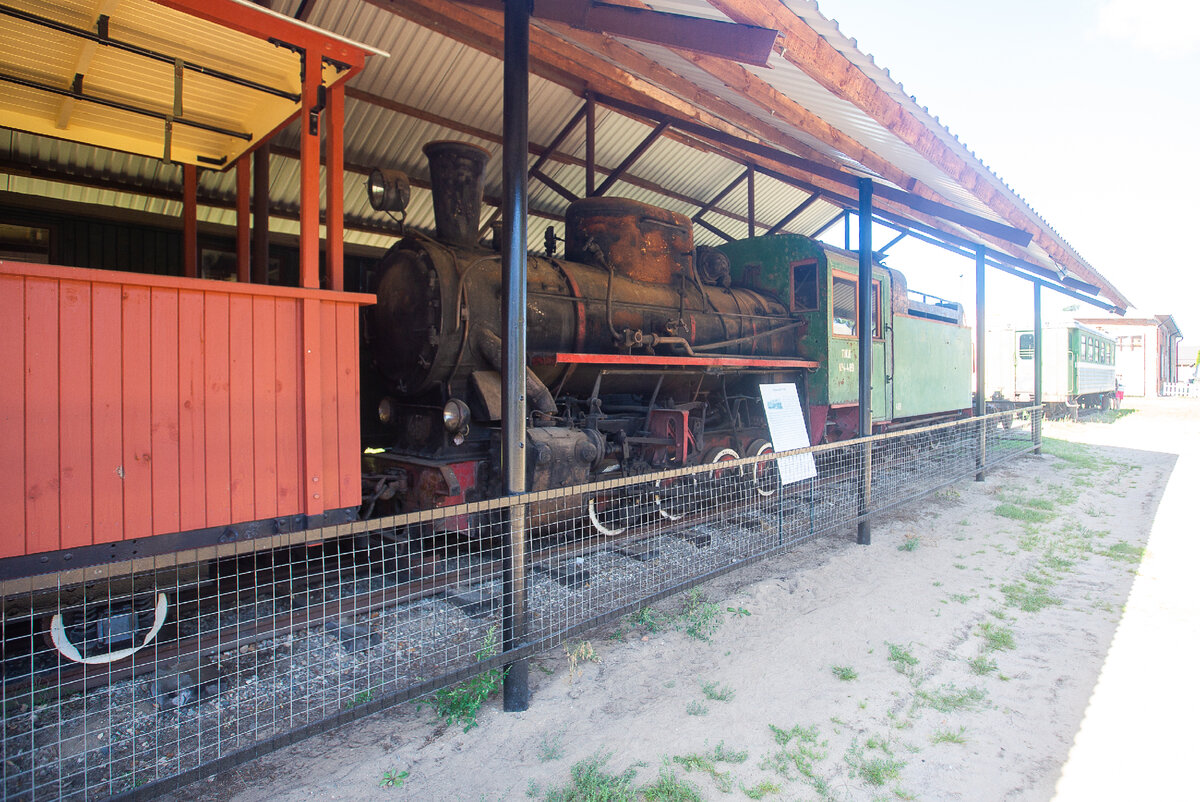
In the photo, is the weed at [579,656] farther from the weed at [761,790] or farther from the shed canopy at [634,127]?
the shed canopy at [634,127]

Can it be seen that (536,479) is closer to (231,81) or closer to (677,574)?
(677,574)

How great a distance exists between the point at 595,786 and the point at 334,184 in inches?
127

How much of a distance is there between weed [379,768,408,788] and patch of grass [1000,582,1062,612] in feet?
13.5

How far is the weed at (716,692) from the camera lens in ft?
9.95

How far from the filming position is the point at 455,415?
169 inches

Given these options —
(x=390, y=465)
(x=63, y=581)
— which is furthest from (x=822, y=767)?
(x=390, y=465)

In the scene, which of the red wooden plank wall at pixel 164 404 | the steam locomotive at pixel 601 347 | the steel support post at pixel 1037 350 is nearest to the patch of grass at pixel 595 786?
the steam locomotive at pixel 601 347

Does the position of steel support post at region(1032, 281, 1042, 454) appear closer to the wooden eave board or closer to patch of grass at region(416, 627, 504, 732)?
patch of grass at region(416, 627, 504, 732)

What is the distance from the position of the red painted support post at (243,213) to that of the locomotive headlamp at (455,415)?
2295 mm

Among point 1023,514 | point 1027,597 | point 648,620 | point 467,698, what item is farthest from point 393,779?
point 1023,514

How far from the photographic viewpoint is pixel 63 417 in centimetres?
252

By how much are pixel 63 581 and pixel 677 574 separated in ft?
11.7

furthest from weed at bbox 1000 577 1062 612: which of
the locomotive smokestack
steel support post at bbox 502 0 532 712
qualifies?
the locomotive smokestack

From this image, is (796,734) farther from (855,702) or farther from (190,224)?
(190,224)
